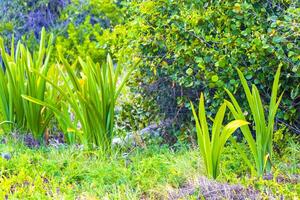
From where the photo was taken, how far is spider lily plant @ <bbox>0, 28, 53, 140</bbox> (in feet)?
14.0

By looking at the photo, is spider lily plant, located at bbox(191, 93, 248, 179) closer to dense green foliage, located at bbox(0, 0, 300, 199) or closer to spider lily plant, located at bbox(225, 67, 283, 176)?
dense green foliage, located at bbox(0, 0, 300, 199)

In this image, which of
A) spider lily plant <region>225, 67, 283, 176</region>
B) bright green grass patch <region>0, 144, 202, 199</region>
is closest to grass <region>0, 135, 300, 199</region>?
bright green grass patch <region>0, 144, 202, 199</region>

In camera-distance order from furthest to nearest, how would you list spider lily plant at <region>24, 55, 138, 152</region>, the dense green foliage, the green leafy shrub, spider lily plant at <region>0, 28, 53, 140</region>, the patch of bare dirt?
1. spider lily plant at <region>0, 28, 53, 140</region>
2. spider lily plant at <region>24, 55, 138, 152</region>
3. the green leafy shrub
4. the dense green foliage
5. the patch of bare dirt

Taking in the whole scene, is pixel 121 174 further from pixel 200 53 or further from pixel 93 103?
pixel 200 53

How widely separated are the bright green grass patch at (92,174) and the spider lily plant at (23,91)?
0.53 m

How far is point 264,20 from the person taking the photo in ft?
11.4

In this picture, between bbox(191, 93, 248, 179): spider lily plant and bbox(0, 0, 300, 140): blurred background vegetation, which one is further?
bbox(0, 0, 300, 140): blurred background vegetation

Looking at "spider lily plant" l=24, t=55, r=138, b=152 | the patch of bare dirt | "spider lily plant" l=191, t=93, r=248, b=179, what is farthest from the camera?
"spider lily plant" l=24, t=55, r=138, b=152

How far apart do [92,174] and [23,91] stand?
1.36 m

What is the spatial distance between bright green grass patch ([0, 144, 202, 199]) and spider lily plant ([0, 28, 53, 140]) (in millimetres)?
527

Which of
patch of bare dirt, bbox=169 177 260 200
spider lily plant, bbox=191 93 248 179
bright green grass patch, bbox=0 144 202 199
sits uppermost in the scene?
spider lily plant, bbox=191 93 248 179

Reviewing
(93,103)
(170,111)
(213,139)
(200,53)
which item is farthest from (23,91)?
(213,139)

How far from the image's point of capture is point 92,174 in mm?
3305

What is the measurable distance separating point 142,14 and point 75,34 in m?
4.12
